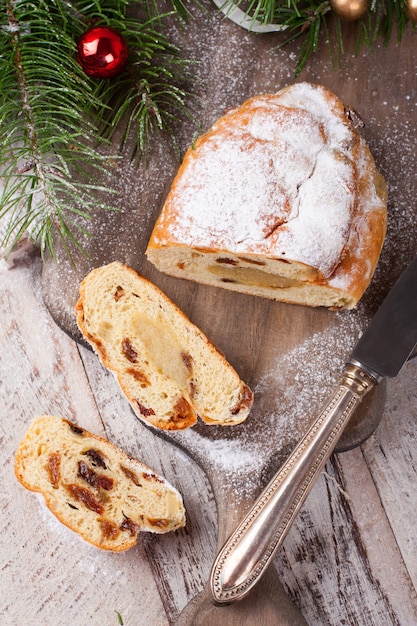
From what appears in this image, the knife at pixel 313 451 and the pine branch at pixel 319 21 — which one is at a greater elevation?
the pine branch at pixel 319 21

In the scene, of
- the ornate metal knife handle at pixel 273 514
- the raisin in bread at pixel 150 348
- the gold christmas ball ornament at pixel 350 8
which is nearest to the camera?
the ornate metal knife handle at pixel 273 514

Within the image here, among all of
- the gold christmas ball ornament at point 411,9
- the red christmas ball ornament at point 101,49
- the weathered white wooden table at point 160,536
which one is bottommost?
the weathered white wooden table at point 160,536

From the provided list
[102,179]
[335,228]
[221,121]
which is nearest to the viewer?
[335,228]

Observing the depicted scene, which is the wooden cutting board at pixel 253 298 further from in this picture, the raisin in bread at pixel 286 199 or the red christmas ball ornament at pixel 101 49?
the red christmas ball ornament at pixel 101 49

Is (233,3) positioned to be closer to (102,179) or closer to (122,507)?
(102,179)

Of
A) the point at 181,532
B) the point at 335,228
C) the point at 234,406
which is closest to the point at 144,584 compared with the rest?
the point at 181,532

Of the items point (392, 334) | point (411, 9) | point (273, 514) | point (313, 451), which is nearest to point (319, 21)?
point (411, 9)

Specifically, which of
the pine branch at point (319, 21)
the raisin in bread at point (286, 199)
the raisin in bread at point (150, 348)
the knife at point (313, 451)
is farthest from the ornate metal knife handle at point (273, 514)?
the pine branch at point (319, 21)
